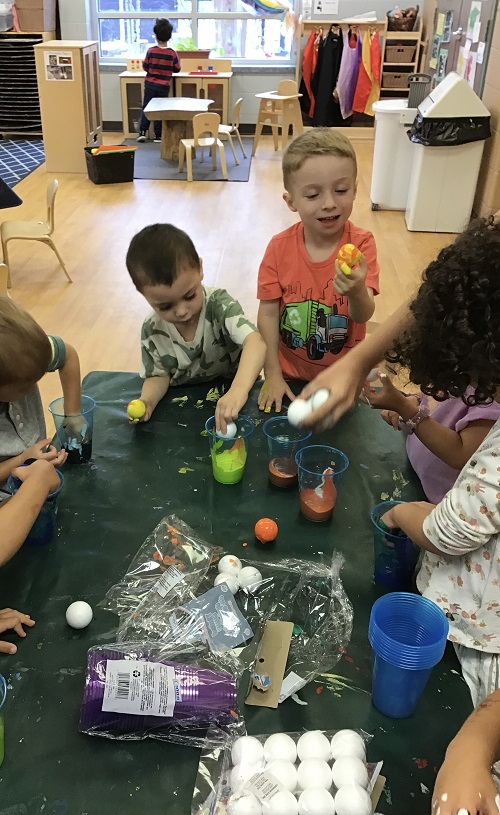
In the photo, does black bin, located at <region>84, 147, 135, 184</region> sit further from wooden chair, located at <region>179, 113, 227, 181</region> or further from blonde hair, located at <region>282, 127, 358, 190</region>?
blonde hair, located at <region>282, 127, 358, 190</region>

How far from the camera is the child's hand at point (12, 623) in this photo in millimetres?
1013

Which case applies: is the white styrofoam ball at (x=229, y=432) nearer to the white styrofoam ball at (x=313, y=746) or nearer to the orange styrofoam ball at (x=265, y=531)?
the orange styrofoam ball at (x=265, y=531)

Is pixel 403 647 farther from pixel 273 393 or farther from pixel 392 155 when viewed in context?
pixel 392 155

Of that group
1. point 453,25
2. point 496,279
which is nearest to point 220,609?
point 496,279

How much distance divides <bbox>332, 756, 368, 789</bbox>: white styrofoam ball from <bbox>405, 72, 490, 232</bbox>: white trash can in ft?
13.4

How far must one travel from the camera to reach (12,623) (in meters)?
1.04

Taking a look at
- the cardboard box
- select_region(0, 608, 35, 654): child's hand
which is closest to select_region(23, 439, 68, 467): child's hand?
select_region(0, 608, 35, 654): child's hand

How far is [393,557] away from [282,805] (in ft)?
1.52

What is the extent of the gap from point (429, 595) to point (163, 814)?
0.50 m

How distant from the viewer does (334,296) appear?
1805 millimetres

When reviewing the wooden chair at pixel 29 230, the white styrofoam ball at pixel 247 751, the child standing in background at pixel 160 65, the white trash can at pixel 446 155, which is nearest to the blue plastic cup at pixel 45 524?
the white styrofoam ball at pixel 247 751

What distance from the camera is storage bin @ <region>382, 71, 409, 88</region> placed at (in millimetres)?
6996

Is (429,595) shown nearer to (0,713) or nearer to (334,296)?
(0,713)

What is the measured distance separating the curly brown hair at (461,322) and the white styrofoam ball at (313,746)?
51 centimetres
